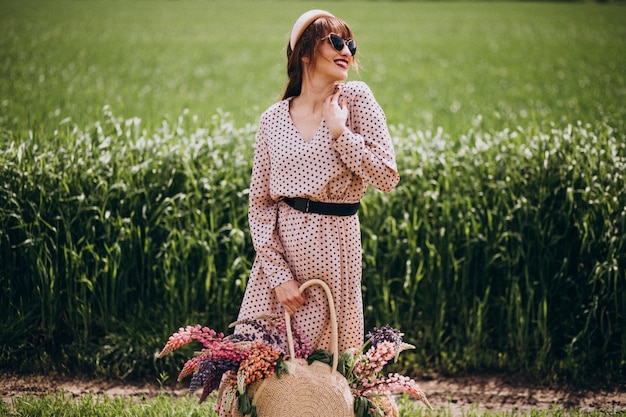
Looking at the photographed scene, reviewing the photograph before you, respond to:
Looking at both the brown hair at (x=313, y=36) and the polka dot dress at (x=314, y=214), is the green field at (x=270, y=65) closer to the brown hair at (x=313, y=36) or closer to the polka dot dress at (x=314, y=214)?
the brown hair at (x=313, y=36)

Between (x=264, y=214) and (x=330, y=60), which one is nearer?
(x=330, y=60)

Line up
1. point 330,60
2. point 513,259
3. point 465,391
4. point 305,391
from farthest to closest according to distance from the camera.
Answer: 1. point 513,259
2. point 465,391
3. point 330,60
4. point 305,391

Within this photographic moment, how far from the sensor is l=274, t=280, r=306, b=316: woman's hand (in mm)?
2840

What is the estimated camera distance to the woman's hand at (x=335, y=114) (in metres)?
2.71

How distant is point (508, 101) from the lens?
11.8 meters

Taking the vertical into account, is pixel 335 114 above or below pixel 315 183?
above

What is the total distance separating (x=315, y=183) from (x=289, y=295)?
0.43 meters

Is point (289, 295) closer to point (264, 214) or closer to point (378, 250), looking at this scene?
point (264, 214)

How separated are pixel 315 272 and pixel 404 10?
36.9 metres

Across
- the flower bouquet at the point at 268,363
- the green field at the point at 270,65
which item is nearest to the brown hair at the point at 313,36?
the green field at the point at 270,65

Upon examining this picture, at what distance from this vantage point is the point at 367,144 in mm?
2838

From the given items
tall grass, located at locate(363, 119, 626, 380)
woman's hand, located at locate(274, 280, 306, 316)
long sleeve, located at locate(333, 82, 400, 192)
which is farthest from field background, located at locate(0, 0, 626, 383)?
long sleeve, located at locate(333, 82, 400, 192)

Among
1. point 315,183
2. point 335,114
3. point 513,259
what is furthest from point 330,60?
point 513,259

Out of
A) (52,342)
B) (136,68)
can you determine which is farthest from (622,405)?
(136,68)
